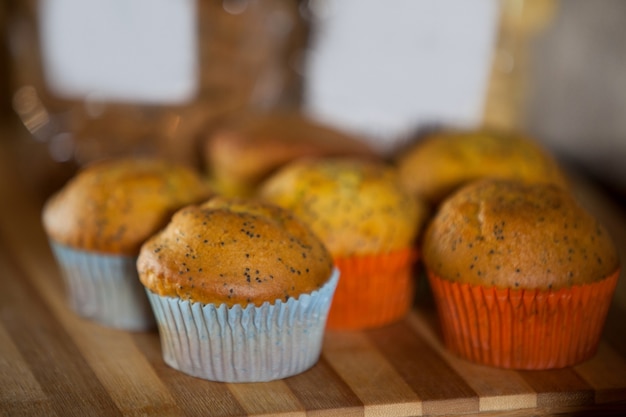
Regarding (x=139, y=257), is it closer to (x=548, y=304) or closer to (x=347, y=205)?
(x=347, y=205)

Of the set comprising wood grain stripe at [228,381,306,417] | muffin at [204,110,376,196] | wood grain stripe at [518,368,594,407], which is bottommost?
wood grain stripe at [518,368,594,407]

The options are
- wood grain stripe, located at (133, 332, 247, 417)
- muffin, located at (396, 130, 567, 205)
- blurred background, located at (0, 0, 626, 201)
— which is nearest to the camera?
wood grain stripe, located at (133, 332, 247, 417)

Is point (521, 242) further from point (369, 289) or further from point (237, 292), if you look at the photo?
point (237, 292)

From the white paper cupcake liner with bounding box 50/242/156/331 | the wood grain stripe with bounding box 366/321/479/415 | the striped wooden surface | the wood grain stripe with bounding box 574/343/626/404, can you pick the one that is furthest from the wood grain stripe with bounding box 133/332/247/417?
the wood grain stripe with bounding box 574/343/626/404

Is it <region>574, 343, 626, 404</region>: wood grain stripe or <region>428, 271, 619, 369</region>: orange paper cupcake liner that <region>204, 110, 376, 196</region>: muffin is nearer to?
<region>428, 271, 619, 369</region>: orange paper cupcake liner

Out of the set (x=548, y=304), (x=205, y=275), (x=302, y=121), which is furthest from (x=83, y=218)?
(x=548, y=304)

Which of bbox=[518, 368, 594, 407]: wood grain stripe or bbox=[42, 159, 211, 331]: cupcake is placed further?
bbox=[42, 159, 211, 331]: cupcake
